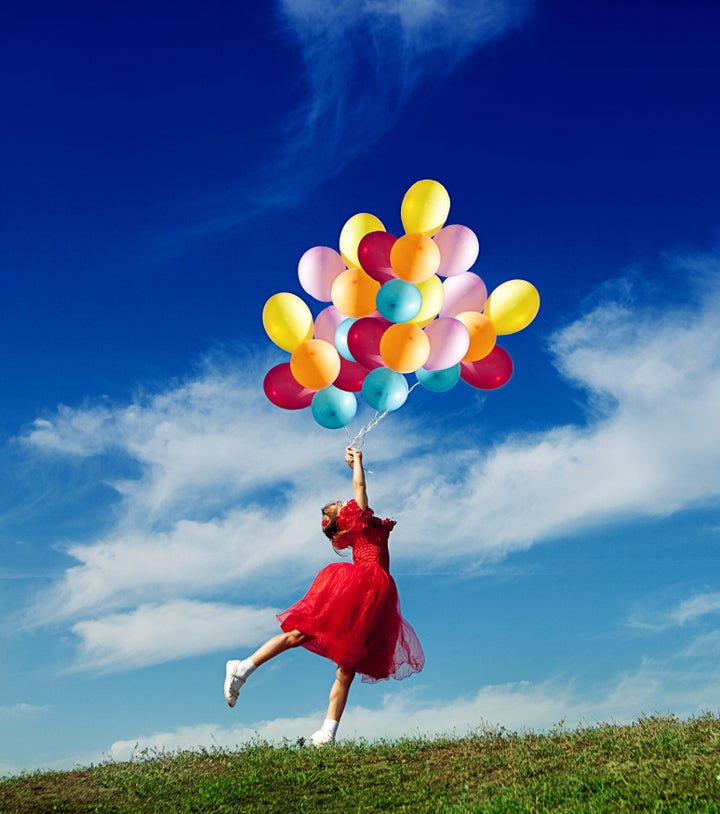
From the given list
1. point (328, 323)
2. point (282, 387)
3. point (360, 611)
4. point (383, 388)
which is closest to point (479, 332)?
point (383, 388)

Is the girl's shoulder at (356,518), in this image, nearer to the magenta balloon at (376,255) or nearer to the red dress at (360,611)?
the red dress at (360,611)

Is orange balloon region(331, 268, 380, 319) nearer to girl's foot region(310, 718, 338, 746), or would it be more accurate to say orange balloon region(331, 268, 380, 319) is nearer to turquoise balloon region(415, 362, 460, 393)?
turquoise balloon region(415, 362, 460, 393)

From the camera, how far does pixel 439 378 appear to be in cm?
938

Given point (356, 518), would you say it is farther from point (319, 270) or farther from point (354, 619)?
point (319, 270)

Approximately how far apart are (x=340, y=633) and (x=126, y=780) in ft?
8.13

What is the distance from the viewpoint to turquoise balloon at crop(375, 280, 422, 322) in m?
8.62

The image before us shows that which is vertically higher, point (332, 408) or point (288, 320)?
point (288, 320)

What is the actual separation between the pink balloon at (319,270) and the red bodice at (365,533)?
229 cm

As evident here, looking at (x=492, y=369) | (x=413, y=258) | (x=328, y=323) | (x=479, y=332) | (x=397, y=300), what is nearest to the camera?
(x=397, y=300)

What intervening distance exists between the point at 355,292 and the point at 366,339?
21.9 inches

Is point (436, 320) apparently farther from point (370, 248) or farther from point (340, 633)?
point (340, 633)

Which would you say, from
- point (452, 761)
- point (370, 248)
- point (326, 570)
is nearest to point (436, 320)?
point (370, 248)

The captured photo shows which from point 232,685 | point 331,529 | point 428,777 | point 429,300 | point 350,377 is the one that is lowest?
point 428,777

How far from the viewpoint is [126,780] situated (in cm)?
855
